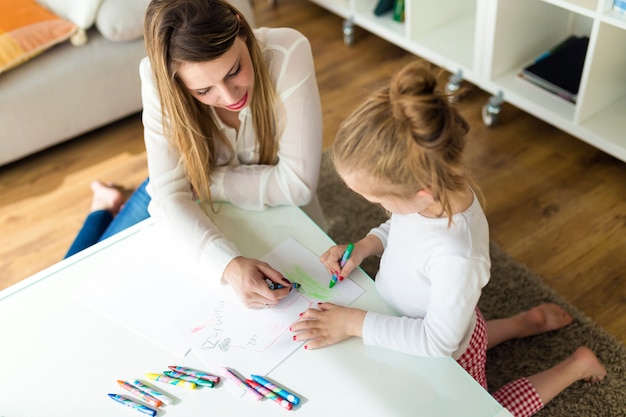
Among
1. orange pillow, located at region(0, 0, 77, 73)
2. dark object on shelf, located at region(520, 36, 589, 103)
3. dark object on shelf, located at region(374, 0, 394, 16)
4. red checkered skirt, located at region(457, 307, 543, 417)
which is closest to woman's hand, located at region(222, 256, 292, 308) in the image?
red checkered skirt, located at region(457, 307, 543, 417)

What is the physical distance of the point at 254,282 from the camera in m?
0.94

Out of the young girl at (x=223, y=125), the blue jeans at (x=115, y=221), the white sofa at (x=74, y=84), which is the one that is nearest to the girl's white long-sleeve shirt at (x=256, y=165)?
the young girl at (x=223, y=125)

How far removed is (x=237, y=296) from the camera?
965mm

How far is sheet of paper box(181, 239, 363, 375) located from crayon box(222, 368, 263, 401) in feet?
0.05

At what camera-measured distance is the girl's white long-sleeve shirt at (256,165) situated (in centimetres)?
109

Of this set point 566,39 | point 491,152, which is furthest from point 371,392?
point 566,39

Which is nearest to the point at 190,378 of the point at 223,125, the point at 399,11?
the point at 223,125

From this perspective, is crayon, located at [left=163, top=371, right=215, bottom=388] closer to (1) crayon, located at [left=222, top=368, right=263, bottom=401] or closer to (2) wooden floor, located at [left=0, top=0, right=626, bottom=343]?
(1) crayon, located at [left=222, top=368, right=263, bottom=401]

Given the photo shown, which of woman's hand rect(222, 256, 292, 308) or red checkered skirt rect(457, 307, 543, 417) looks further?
red checkered skirt rect(457, 307, 543, 417)

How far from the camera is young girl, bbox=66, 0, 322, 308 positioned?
3.09ft

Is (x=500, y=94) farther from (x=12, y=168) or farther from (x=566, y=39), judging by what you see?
(x=12, y=168)

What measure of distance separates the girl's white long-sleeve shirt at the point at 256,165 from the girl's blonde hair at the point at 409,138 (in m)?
→ 0.36

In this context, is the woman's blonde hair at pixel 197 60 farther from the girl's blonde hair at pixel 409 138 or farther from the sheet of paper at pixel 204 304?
the girl's blonde hair at pixel 409 138

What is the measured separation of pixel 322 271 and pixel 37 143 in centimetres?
153
